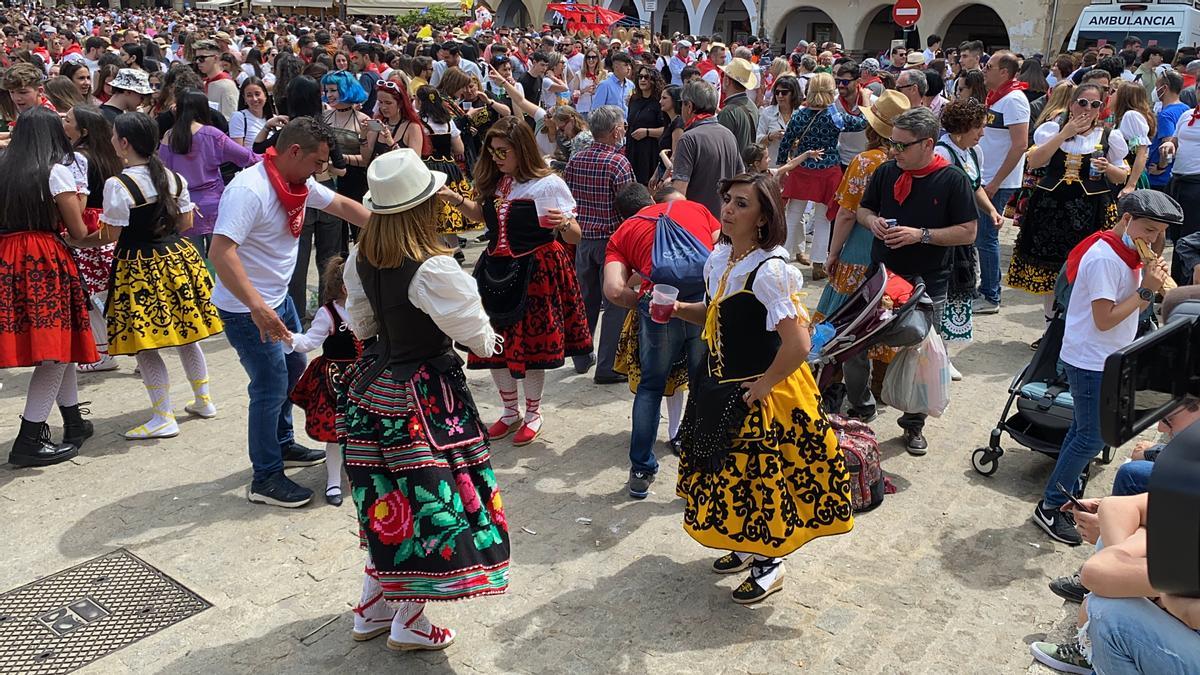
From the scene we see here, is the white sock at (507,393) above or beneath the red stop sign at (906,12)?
beneath

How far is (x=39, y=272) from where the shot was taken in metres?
5.26

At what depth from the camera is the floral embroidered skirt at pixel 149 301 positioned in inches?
220

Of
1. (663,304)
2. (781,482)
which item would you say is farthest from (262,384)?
(781,482)

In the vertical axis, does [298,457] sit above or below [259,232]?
below

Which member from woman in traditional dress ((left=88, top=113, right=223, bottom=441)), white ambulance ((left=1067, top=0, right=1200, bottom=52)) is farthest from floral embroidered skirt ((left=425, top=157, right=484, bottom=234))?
white ambulance ((left=1067, top=0, right=1200, bottom=52))

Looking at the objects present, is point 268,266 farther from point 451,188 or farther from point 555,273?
point 451,188

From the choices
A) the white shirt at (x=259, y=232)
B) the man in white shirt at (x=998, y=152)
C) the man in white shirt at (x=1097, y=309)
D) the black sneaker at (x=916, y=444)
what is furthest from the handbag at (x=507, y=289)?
the man in white shirt at (x=998, y=152)

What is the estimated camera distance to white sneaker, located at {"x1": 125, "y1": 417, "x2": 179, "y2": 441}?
574cm

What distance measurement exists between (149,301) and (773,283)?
Answer: 3763 mm

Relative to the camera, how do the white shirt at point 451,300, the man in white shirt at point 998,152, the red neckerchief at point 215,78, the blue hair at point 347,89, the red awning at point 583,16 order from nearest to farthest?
the white shirt at point 451,300 < the blue hair at point 347,89 < the man in white shirt at point 998,152 < the red neckerchief at point 215,78 < the red awning at point 583,16

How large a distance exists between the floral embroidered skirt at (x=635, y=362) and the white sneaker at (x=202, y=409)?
99.5 inches

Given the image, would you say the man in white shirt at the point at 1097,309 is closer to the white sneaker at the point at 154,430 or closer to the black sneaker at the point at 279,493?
the black sneaker at the point at 279,493

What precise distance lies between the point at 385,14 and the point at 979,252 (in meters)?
33.7

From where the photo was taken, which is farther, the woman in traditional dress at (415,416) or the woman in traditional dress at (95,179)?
the woman in traditional dress at (95,179)
